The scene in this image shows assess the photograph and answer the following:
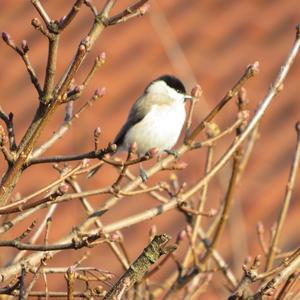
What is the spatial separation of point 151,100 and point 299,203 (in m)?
0.89

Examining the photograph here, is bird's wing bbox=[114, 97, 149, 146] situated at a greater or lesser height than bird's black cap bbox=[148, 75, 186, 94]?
lesser

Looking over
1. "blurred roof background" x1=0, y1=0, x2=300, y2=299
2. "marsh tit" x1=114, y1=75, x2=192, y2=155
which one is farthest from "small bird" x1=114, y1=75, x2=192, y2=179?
"blurred roof background" x1=0, y1=0, x2=300, y2=299

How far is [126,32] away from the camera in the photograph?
216 inches

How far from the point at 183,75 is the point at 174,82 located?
0.51m

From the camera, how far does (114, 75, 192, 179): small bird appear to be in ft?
14.7

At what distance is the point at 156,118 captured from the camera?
4.61 m

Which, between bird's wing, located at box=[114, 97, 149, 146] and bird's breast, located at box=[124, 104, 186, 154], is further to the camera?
bird's wing, located at box=[114, 97, 149, 146]

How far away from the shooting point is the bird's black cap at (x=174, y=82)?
15.1 ft

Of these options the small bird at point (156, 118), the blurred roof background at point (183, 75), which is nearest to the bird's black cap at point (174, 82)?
the small bird at point (156, 118)

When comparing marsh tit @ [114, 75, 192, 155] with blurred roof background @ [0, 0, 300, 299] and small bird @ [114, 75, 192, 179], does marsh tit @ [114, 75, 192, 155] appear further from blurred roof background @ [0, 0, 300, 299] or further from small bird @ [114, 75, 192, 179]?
blurred roof background @ [0, 0, 300, 299]

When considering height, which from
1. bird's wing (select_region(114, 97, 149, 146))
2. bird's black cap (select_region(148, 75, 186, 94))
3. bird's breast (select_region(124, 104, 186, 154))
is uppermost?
bird's black cap (select_region(148, 75, 186, 94))

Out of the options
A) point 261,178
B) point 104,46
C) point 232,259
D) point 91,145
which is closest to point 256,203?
point 261,178

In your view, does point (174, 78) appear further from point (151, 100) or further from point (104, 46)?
point (104, 46)

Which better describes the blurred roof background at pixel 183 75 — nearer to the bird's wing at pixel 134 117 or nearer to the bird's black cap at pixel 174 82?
the bird's black cap at pixel 174 82
